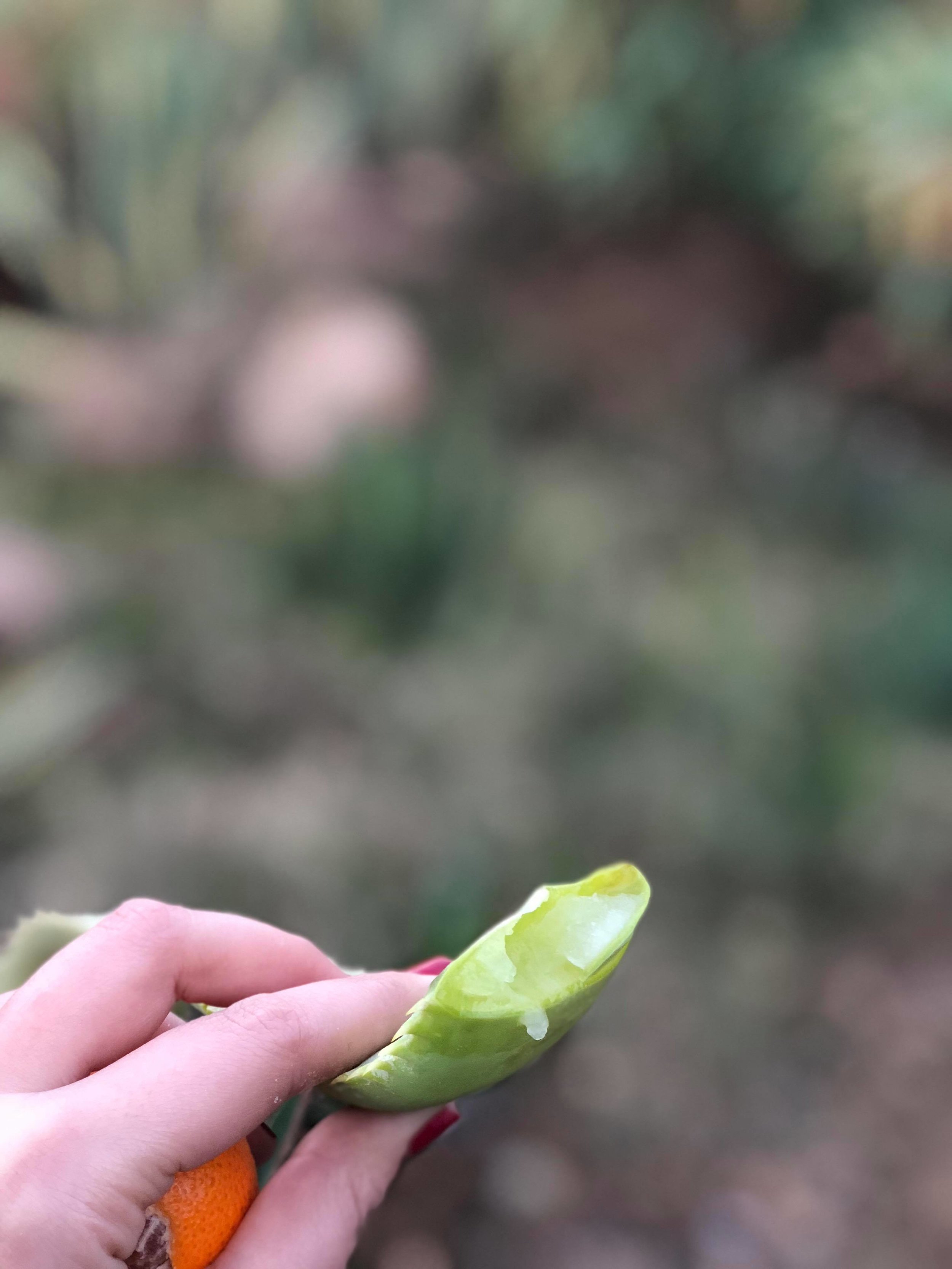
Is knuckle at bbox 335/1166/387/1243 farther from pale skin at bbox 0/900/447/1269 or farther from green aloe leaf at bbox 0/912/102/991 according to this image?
green aloe leaf at bbox 0/912/102/991

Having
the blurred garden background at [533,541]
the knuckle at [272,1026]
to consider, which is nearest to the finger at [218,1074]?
the knuckle at [272,1026]

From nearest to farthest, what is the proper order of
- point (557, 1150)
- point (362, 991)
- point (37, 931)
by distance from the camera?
point (362, 991), point (37, 931), point (557, 1150)

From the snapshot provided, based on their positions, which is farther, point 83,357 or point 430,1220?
point 83,357

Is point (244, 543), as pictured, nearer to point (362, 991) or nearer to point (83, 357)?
point (83, 357)

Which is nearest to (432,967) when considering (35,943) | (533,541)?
(35,943)

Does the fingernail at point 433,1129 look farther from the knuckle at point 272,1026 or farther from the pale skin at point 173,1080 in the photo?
the knuckle at point 272,1026

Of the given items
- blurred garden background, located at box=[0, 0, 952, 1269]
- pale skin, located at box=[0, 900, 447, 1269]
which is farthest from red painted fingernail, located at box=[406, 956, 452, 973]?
blurred garden background, located at box=[0, 0, 952, 1269]

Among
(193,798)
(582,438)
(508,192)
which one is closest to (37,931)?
(193,798)
